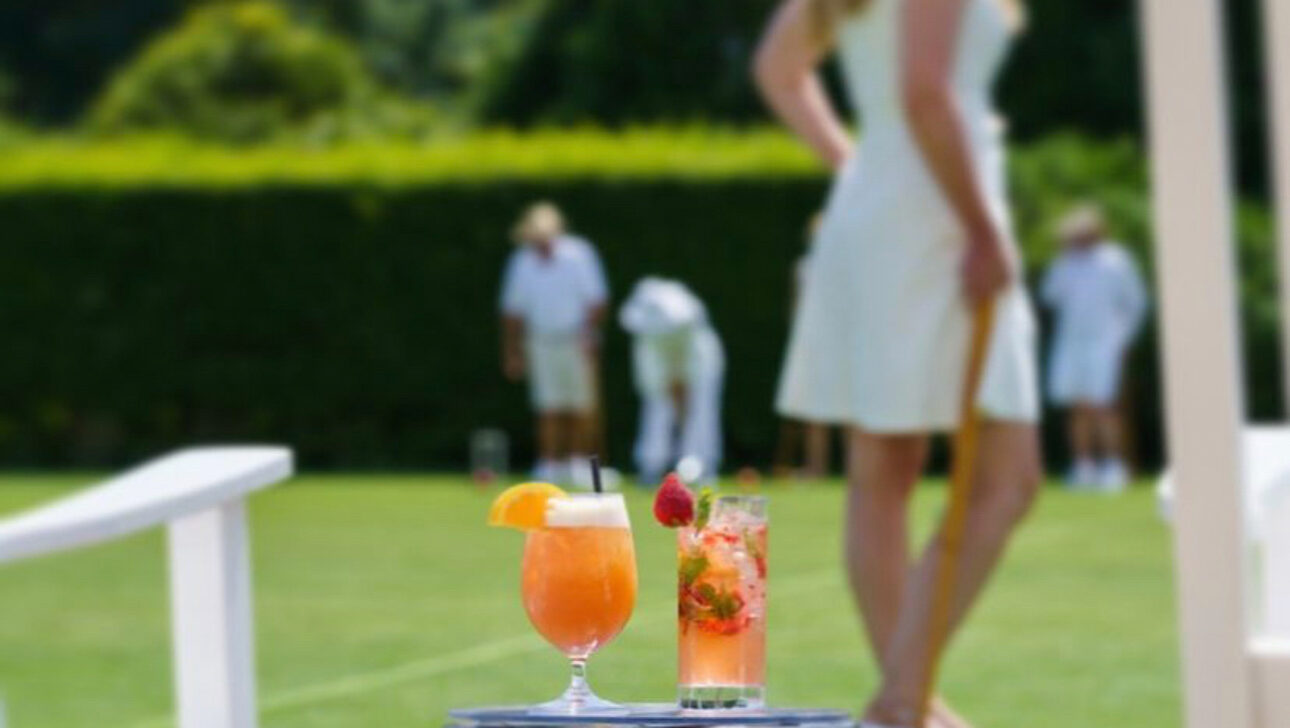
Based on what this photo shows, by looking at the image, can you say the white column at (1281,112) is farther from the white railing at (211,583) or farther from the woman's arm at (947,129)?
the woman's arm at (947,129)

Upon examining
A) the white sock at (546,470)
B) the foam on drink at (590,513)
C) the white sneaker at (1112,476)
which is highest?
the foam on drink at (590,513)

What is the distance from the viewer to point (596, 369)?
2764 cm

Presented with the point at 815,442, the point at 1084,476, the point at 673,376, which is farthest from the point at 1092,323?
the point at 673,376

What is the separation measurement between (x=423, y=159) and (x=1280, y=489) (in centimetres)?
2546

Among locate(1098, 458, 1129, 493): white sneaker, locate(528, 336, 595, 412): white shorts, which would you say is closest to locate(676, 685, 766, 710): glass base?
locate(1098, 458, 1129, 493): white sneaker

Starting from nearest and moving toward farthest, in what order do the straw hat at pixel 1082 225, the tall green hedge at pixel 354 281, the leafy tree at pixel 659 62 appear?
1. the straw hat at pixel 1082 225
2. the tall green hedge at pixel 354 281
3. the leafy tree at pixel 659 62

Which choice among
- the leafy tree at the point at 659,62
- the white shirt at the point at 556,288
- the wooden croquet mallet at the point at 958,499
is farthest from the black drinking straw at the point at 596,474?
the leafy tree at the point at 659,62

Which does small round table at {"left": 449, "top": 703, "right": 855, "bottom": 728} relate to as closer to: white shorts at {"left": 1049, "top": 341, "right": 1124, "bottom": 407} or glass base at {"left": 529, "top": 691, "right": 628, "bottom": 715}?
glass base at {"left": 529, "top": 691, "right": 628, "bottom": 715}

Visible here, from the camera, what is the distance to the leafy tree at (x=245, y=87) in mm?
50688

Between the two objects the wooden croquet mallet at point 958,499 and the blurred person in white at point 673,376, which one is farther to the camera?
the blurred person in white at point 673,376

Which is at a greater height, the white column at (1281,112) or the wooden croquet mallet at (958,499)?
the white column at (1281,112)

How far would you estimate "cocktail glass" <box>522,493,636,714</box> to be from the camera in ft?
11.2

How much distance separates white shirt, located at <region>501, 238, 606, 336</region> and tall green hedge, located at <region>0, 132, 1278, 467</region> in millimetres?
2748

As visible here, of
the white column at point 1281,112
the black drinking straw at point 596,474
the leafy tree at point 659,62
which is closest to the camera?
the white column at point 1281,112
